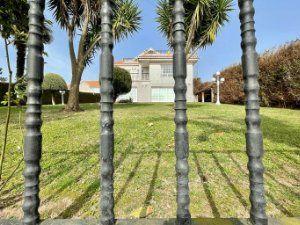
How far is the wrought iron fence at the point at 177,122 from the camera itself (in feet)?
3.75

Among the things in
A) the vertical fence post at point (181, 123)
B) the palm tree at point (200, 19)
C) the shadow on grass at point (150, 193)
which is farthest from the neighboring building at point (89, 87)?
the vertical fence post at point (181, 123)

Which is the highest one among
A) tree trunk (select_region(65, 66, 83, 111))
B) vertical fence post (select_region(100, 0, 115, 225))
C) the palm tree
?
the palm tree

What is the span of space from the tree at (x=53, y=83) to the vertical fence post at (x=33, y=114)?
88.8 feet

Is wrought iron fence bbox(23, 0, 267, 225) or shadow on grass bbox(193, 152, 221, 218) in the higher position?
wrought iron fence bbox(23, 0, 267, 225)

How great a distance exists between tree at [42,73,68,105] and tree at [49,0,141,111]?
52.0ft

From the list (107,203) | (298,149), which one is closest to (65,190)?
(107,203)

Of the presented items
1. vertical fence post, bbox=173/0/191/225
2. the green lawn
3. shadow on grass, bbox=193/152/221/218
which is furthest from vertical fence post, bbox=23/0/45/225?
shadow on grass, bbox=193/152/221/218

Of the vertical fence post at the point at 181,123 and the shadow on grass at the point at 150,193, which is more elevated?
the vertical fence post at the point at 181,123

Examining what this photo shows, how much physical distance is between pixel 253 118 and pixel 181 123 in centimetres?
33

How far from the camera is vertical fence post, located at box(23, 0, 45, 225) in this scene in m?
1.16

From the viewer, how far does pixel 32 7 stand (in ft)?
3.85

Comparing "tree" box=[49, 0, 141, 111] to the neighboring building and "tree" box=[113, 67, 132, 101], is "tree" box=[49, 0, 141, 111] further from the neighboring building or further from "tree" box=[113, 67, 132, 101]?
the neighboring building

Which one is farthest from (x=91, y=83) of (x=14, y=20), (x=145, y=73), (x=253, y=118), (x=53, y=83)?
(x=253, y=118)

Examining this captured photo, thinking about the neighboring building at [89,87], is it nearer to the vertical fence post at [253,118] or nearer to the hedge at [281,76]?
the hedge at [281,76]
